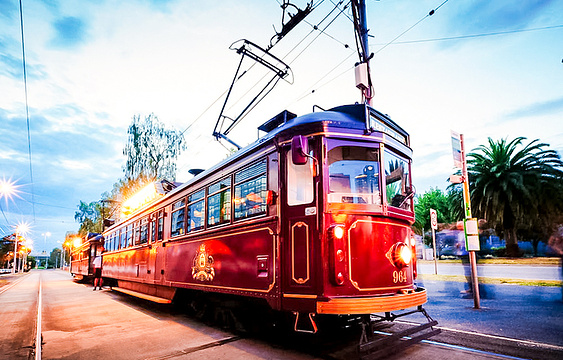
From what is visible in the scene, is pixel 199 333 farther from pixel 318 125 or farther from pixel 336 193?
pixel 318 125

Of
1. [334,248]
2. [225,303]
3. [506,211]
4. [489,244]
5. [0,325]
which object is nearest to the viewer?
[334,248]

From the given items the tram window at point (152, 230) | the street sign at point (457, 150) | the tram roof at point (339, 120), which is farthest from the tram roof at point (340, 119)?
the tram window at point (152, 230)

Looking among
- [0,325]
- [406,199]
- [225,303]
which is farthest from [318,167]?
[0,325]

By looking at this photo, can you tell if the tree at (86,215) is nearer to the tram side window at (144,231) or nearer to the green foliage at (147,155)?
the green foliage at (147,155)

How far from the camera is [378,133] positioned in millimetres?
5098

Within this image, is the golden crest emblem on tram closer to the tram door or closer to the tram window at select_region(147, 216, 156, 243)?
the tram door

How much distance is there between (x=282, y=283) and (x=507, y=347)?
3136 mm

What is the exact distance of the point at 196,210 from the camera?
24.8 ft

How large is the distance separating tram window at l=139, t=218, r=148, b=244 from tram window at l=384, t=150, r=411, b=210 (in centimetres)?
802

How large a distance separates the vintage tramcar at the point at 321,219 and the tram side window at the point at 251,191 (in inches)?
0.7

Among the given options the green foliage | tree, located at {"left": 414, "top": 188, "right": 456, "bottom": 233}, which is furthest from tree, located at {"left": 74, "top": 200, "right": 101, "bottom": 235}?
tree, located at {"left": 414, "top": 188, "right": 456, "bottom": 233}

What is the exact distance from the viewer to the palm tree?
21031mm

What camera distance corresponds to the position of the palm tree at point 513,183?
21.0 m

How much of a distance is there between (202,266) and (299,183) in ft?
9.78
